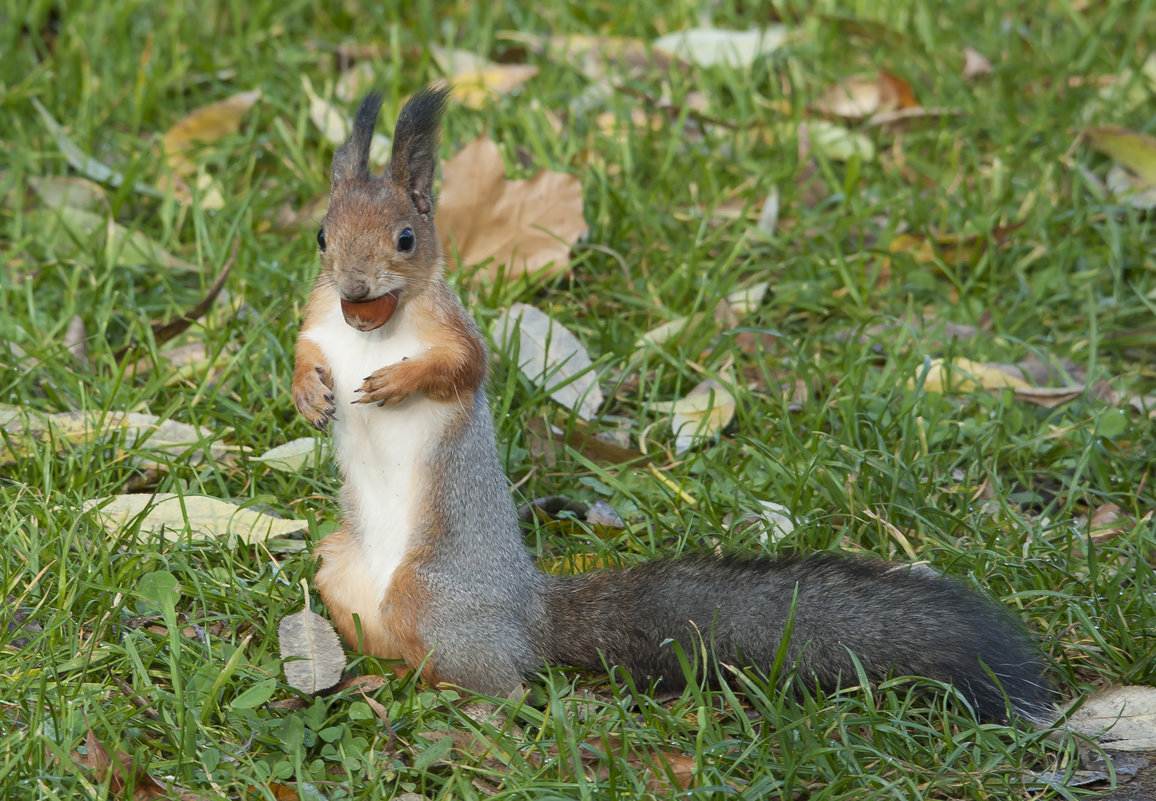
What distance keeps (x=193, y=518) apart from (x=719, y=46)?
3.04 meters

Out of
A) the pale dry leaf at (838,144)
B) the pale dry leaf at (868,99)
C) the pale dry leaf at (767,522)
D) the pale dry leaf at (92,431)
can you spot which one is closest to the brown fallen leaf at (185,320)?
the pale dry leaf at (92,431)

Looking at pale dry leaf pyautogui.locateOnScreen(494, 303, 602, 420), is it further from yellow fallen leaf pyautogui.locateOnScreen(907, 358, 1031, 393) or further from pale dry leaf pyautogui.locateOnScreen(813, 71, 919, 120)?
pale dry leaf pyautogui.locateOnScreen(813, 71, 919, 120)

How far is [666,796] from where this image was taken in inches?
78.2

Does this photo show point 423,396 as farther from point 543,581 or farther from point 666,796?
point 666,796

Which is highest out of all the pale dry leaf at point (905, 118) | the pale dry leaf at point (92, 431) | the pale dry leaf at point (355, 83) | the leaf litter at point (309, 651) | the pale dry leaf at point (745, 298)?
the pale dry leaf at point (355, 83)

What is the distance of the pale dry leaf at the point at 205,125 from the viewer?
430 centimetres

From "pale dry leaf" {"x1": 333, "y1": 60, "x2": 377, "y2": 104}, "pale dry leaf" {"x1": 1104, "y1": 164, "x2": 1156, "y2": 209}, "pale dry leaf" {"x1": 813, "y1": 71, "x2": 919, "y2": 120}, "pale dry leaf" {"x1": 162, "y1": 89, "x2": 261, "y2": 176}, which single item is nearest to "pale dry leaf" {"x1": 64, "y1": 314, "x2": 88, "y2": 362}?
"pale dry leaf" {"x1": 162, "y1": 89, "x2": 261, "y2": 176}

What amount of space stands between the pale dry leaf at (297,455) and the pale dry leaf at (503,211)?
3.09 ft

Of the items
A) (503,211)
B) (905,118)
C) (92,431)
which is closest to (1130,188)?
(905,118)

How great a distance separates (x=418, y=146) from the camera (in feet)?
7.62

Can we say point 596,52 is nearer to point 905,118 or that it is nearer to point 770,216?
point 905,118

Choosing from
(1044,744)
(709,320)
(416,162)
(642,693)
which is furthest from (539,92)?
(1044,744)

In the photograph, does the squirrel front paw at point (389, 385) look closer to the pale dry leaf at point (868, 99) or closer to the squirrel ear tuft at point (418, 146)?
the squirrel ear tuft at point (418, 146)

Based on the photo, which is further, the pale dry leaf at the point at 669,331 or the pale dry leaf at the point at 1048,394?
the pale dry leaf at the point at 669,331
